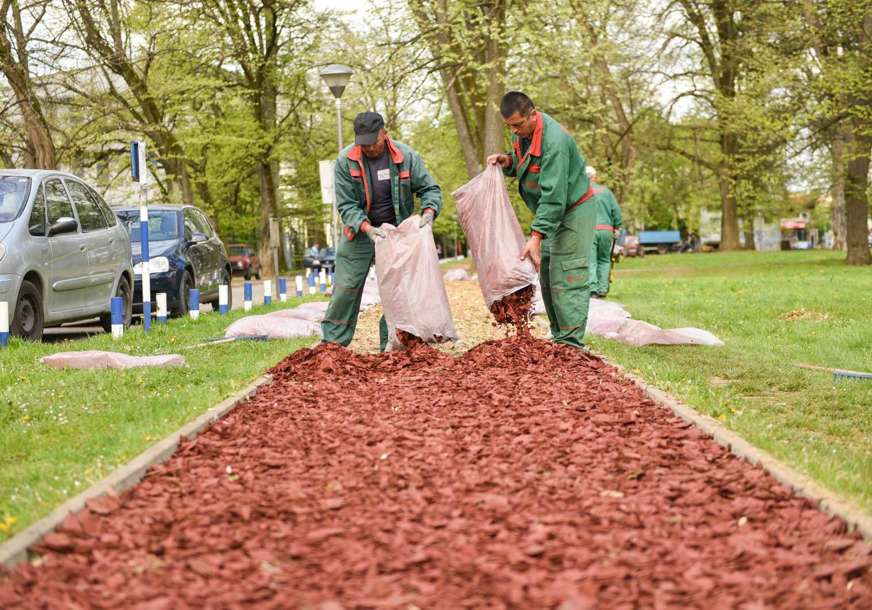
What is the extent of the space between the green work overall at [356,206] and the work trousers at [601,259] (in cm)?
627

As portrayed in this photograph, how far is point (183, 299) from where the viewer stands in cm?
1548

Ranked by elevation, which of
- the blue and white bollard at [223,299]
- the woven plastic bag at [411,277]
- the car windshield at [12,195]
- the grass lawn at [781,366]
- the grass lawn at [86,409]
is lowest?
the grass lawn at [781,366]

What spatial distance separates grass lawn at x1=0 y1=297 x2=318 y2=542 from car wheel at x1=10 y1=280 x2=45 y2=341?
355 mm

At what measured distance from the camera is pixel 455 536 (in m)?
3.76

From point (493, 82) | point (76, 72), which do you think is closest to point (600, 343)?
point (76, 72)

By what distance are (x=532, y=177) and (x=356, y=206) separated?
141 cm

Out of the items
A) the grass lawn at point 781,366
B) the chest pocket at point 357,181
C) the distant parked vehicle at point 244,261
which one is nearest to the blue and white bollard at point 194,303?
the grass lawn at point 781,366

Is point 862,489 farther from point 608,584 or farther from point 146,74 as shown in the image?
point 146,74

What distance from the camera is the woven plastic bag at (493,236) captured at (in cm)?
877

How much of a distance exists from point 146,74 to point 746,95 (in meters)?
15.0

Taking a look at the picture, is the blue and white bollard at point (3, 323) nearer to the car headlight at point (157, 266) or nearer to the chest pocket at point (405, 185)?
the chest pocket at point (405, 185)

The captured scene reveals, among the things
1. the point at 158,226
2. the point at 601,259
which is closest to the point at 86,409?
the point at 158,226

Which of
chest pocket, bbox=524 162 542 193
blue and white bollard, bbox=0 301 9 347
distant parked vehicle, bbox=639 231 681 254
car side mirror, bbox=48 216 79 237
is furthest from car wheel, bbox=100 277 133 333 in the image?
distant parked vehicle, bbox=639 231 681 254

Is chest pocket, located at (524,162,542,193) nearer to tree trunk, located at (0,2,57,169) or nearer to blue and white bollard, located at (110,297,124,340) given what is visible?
blue and white bollard, located at (110,297,124,340)
